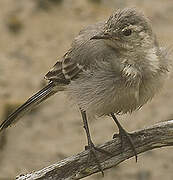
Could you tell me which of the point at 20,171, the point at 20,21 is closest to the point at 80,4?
the point at 20,21

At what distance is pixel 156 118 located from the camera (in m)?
9.38

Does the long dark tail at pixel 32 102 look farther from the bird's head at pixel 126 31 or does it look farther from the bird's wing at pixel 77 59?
the bird's head at pixel 126 31

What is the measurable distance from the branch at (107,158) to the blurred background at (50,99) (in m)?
2.58

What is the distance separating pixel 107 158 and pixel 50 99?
4009 mm

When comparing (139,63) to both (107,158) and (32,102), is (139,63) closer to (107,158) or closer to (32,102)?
(107,158)

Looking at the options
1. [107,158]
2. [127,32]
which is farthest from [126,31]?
[107,158]

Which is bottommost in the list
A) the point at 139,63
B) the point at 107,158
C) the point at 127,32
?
the point at 107,158

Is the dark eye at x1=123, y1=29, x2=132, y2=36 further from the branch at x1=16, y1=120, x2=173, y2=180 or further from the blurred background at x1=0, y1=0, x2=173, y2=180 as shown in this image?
the blurred background at x1=0, y1=0, x2=173, y2=180

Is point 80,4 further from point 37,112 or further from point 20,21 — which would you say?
point 37,112

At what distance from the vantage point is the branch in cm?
600

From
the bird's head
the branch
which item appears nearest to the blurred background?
the branch

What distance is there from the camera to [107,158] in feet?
20.1

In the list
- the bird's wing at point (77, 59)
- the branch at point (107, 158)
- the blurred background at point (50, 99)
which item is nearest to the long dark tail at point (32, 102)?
the bird's wing at point (77, 59)

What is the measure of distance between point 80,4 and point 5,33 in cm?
146
